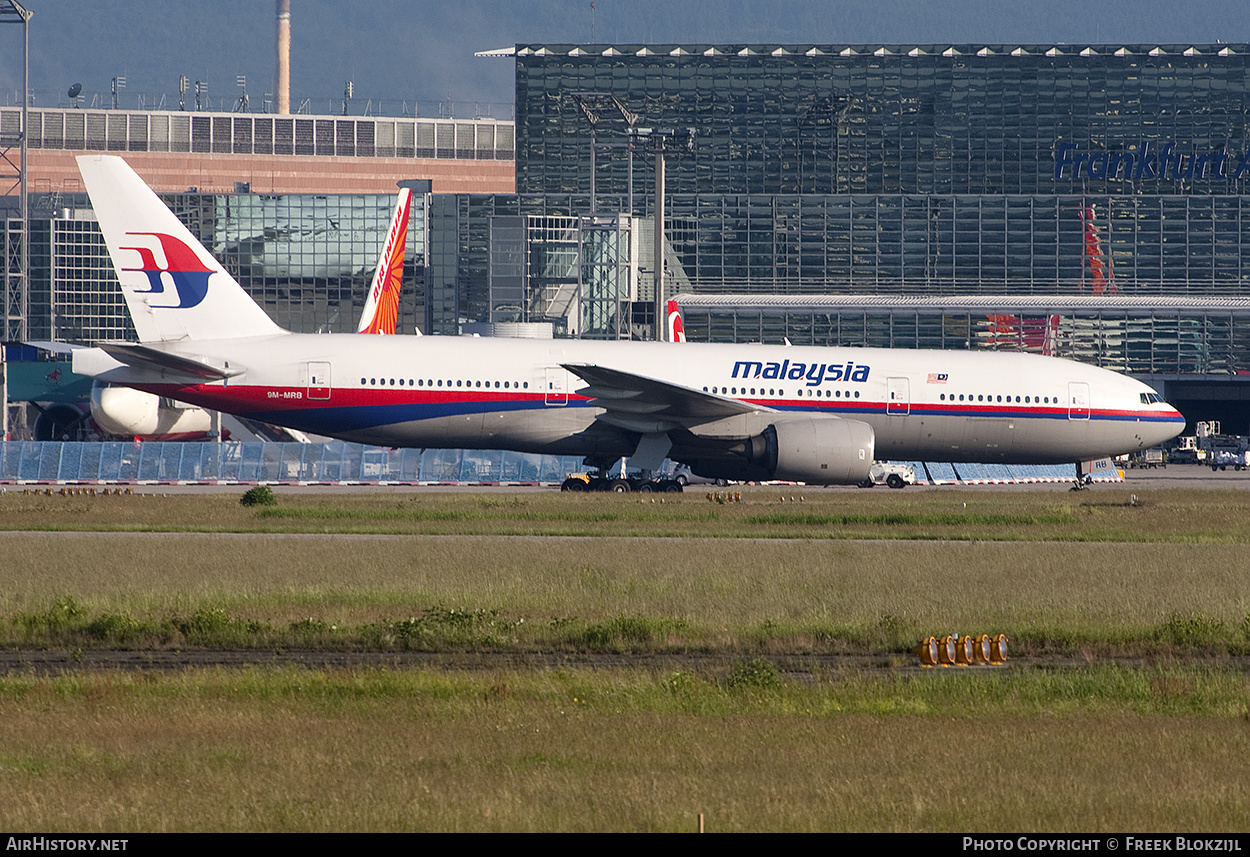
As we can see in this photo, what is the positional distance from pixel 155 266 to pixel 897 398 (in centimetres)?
2050

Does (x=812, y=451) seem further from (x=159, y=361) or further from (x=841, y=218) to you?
(x=841, y=218)

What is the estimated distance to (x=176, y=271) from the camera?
39906 mm

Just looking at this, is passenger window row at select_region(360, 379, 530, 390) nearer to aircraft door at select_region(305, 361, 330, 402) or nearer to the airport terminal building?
aircraft door at select_region(305, 361, 330, 402)

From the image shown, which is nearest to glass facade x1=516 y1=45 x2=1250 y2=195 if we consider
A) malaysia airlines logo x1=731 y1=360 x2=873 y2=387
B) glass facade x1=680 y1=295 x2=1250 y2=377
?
glass facade x1=680 y1=295 x2=1250 y2=377

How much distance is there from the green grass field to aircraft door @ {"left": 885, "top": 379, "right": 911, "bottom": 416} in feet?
40.9

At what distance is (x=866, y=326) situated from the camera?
9131 cm

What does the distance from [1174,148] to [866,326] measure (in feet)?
129

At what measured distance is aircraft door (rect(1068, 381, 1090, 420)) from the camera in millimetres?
42769

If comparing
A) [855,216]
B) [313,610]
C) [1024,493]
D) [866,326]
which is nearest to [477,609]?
[313,610]

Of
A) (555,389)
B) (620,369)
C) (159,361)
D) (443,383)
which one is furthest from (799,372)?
(159,361)

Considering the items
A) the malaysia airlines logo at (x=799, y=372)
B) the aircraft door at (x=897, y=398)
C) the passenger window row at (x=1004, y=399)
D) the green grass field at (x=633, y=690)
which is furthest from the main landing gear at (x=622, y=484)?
the green grass field at (x=633, y=690)

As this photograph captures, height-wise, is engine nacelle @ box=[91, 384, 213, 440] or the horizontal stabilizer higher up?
the horizontal stabilizer

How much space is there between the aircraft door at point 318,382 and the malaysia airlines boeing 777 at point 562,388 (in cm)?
4

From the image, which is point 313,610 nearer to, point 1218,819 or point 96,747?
point 96,747
